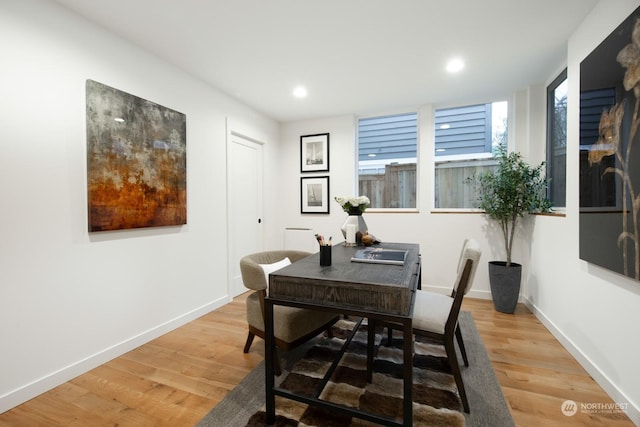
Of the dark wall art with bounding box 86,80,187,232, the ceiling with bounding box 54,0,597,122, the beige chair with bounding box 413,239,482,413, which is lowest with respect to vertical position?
the beige chair with bounding box 413,239,482,413

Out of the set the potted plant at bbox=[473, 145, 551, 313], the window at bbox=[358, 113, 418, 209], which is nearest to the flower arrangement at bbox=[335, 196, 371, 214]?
the potted plant at bbox=[473, 145, 551, 313]

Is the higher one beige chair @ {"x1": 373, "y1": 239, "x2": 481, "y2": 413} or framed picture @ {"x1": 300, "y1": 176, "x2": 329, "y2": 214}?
framed picture @ {"x1": 300, "y1": 176, "x2": 329, "y2": 214}

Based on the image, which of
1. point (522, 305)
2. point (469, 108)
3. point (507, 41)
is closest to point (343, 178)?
point (469, 108)

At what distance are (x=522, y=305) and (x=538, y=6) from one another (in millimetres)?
3023

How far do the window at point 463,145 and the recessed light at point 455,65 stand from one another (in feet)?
3.57

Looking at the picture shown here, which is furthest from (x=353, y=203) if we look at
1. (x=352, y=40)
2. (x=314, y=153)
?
(x=314, y=153)

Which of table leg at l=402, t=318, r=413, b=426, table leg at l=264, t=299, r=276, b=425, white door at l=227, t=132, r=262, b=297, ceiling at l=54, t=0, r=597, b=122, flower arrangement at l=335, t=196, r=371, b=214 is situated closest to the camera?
table leg at l=402, t=318, r=413, b=426

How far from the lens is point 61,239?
200cm

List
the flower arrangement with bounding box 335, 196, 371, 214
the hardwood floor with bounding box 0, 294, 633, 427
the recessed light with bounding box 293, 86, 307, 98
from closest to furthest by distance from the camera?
the hardwood floor with bounding box 0, 294, 633, 427 → the flower arrangement with bounding box 335, 196, 371, 214 → the recessed light with bounding box 293, 86, 307, 98

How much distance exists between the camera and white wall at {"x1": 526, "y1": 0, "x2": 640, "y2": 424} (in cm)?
167

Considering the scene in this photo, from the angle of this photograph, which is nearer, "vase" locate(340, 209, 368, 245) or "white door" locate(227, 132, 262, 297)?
"vase" locate(340, 209, 368, 245)

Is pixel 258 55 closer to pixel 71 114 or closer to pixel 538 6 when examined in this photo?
pixel 71 114

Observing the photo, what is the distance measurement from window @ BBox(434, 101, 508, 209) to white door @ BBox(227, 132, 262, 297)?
8.44 ft

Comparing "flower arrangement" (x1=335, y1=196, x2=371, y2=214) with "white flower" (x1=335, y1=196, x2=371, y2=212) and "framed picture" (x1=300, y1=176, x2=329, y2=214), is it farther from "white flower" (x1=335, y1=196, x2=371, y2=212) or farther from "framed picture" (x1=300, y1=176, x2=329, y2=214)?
"framed picture" (x1=300, y1=176, x2=329, y2=214)
